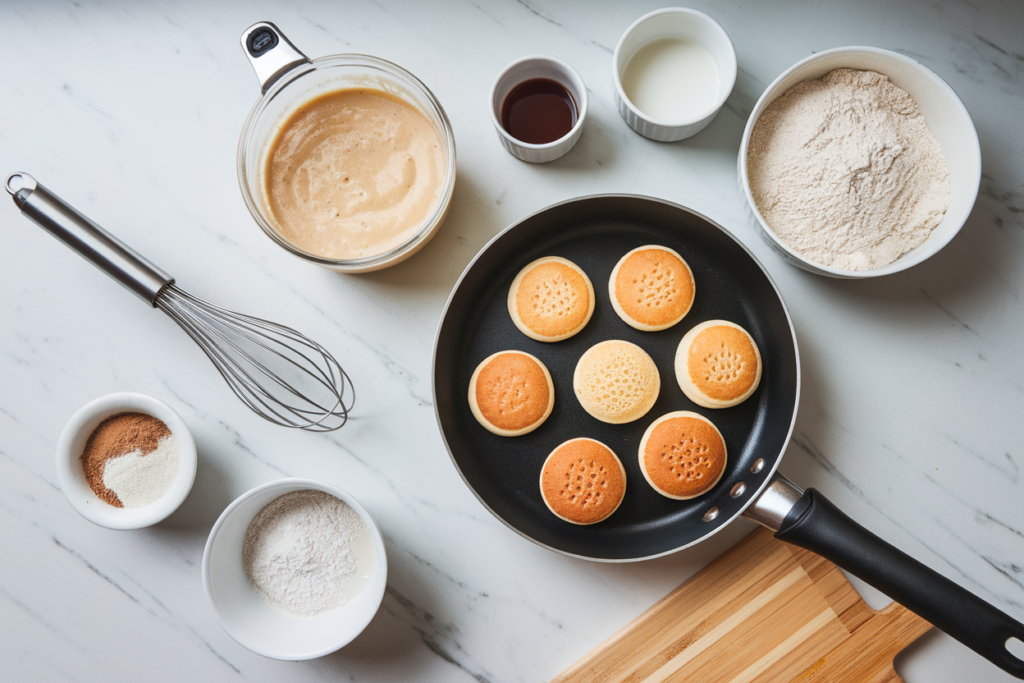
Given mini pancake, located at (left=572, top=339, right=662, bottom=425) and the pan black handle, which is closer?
the pan black handle

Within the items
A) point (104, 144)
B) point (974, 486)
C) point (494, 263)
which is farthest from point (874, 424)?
point (104, 144)

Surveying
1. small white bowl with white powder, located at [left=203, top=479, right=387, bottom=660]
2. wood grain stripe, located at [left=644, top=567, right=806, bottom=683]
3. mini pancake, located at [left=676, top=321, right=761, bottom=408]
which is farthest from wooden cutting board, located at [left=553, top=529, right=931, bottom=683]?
small white bowl with white powder, located at [left=203, top=479, right=387, bottom=660]

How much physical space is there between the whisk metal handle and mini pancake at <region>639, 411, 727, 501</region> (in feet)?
2.47

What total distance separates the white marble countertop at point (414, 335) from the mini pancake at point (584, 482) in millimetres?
107

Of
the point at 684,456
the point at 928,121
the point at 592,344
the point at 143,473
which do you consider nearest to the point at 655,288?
the point at 592,344

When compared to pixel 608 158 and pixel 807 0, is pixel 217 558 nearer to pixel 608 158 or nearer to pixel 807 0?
pixel 608 158

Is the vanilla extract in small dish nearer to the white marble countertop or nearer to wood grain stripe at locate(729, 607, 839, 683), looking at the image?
the white marble countertop

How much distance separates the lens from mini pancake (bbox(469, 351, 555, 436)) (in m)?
0.88

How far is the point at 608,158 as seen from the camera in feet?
3.08

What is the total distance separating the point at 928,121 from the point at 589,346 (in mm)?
594

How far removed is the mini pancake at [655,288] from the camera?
88cm

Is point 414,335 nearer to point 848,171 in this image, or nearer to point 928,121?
point 848,171

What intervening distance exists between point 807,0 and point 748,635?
979 millimetres

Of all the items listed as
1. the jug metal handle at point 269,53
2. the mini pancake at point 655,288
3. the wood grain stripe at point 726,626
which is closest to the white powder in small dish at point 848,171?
the mini pancake at point 655,288
